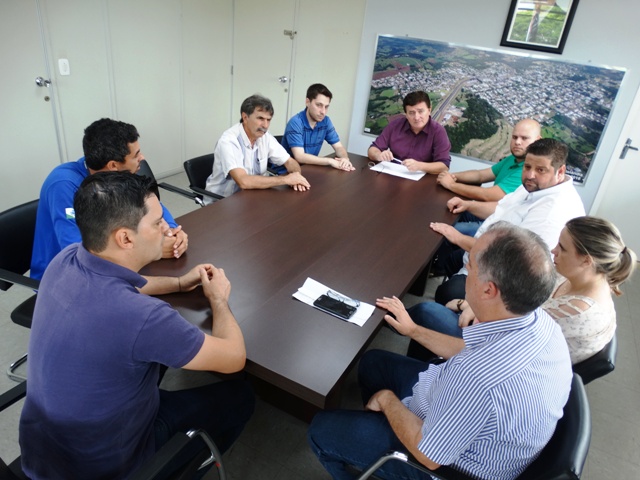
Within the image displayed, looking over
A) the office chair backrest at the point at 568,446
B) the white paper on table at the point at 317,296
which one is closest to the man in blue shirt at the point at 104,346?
the white paper on table at the point at 317,296

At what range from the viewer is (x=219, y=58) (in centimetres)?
473

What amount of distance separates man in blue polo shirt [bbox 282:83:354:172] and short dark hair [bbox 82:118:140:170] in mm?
1536

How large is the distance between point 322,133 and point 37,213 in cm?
219

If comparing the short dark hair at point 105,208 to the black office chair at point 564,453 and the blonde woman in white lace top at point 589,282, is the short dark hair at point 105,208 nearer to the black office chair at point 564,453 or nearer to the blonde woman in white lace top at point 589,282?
the black office chair at point 564,453

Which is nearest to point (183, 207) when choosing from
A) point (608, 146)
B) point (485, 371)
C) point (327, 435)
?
point (327, 435)

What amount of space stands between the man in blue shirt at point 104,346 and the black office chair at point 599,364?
42.6 inches

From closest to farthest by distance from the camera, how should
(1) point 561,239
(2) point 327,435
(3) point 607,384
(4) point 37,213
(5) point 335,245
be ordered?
(2) point 327,435 < (1) point 561,239 < (4) point 37,213 < (5) point 335,245 < (3) point 607,384

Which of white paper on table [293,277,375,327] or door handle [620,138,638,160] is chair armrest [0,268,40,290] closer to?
white paper on table [293,277,375,327]

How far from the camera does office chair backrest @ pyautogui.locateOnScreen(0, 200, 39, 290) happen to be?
165 centimetres

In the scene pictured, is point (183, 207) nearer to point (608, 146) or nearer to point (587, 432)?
point (587, 432)

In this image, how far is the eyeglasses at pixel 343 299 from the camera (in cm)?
144

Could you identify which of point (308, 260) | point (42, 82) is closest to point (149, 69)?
point (42, 82)

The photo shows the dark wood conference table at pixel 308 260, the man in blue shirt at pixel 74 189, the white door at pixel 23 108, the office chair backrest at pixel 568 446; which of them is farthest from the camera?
the white door at pixel 23 108

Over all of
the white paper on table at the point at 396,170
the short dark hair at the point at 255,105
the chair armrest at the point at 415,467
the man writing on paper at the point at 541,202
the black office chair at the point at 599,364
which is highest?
the short dark hair at the point at 255,105
